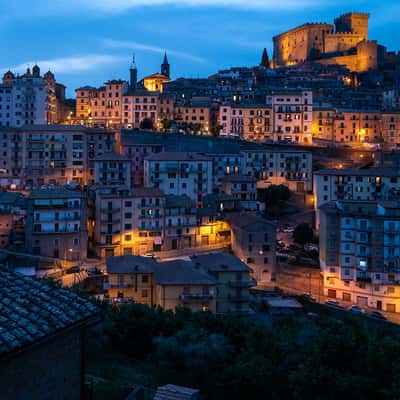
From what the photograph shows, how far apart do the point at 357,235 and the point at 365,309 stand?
4150mm

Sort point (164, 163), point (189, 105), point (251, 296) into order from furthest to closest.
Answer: point (189, 105), point (164, 163), point (251, 296)

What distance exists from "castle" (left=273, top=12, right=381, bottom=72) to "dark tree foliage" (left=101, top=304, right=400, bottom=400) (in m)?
76.1

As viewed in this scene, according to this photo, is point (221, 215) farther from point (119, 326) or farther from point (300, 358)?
point (300, 358)

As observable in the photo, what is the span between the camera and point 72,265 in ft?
105

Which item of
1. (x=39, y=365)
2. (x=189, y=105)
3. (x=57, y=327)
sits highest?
(x=189, y=105)

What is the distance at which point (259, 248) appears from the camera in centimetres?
3312

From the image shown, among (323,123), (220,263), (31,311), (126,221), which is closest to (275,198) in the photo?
(126,221)

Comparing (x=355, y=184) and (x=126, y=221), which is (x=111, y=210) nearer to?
(x=126, y=221)

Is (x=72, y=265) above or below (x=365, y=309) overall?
above

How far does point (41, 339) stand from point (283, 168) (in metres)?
45.6

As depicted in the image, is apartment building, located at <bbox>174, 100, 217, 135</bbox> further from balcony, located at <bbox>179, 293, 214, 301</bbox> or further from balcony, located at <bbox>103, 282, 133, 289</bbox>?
balcony, located at <bbox>179, 293, 214, 301</bbox>

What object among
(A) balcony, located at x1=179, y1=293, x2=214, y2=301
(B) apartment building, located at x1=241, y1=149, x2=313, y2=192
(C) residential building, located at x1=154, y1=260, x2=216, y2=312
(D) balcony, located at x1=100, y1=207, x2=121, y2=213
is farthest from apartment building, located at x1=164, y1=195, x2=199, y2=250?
(B) apartment building, located at x1=241, y1=149, x2=313, y2=192

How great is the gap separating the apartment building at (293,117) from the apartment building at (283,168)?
868cm

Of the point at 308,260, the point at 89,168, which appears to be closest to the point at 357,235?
the point at 308,260
